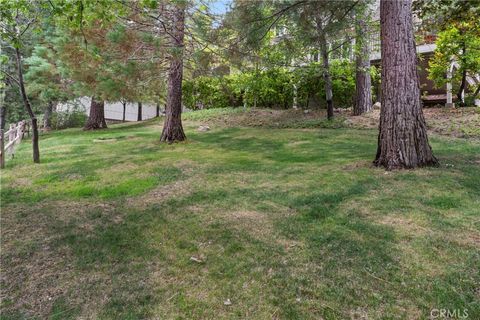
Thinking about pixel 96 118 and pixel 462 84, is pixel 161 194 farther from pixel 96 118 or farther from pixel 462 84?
pixel 96 118

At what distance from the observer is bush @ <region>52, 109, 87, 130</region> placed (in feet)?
62.4

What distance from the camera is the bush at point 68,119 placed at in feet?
62.4

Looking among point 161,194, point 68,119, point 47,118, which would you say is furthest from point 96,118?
point 161,194

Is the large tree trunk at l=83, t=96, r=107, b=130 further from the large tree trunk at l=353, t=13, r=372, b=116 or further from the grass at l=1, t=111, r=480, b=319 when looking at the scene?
the large tree trunk at l=353, t=13, r=372, b=116

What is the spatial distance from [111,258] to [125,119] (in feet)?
74.0

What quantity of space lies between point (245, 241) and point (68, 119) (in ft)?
61.9

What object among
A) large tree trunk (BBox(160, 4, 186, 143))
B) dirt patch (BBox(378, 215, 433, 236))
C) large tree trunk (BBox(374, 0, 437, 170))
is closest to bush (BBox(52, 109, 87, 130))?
large tree trunk (BBox(160, 4, 186, 143))

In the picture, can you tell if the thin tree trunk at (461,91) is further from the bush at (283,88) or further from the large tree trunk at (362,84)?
the large tree trunk at (362,84)

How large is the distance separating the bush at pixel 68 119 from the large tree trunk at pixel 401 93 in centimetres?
1826

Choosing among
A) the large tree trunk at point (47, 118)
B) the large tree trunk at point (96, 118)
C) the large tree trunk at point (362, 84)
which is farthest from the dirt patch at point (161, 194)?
the large tree trunk at point (47, 118)

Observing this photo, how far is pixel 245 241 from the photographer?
351 centimetres

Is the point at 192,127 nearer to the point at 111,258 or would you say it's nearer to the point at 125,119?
the point at 111,258

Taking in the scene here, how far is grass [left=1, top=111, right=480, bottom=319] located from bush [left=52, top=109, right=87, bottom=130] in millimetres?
14171

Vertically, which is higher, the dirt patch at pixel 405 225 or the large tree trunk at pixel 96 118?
the large tree trunk at pixel 96 118
